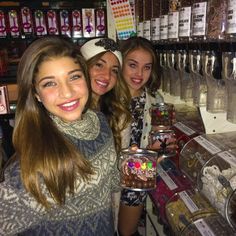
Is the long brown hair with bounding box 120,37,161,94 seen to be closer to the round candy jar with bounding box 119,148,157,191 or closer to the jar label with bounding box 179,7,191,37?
the jar label with bounding box 179,7,191,37

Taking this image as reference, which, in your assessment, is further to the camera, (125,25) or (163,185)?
(125,25)

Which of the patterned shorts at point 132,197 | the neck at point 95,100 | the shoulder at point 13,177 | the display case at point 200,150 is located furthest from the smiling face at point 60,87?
the patterned shorts at point 132,197

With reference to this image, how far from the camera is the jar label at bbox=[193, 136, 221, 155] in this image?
1.01 m

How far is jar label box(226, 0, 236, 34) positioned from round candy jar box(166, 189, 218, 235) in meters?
0.56

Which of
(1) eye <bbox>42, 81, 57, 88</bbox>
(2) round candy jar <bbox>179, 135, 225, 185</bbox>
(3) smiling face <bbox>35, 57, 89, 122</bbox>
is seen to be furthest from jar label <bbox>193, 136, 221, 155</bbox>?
(1) eye <bbox>42, 81, 57, 88</bbox>

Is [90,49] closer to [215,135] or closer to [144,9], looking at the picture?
[144,9]

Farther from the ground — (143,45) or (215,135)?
(143,45)

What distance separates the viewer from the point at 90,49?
176 cm

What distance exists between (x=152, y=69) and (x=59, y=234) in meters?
1.33

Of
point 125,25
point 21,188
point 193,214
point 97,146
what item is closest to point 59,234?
point 21,188

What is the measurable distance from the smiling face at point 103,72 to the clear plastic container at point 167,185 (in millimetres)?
620

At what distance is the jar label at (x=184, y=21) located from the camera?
1.09 metres

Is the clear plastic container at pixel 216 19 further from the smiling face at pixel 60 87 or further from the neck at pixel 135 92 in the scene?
the neck at pixel 135 92

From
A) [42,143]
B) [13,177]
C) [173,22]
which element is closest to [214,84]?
[173,22]
